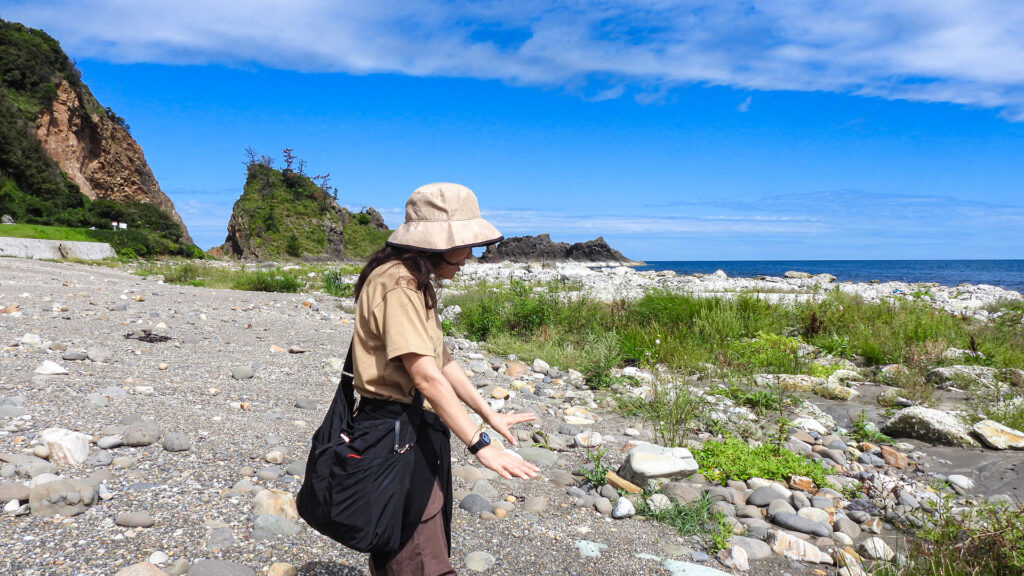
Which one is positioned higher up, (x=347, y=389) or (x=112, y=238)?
(x=112, y=238)

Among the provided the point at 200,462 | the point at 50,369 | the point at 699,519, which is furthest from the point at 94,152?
the point at 699,519

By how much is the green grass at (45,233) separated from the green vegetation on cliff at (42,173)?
1.85ft

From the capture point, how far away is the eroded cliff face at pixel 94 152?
127 feet

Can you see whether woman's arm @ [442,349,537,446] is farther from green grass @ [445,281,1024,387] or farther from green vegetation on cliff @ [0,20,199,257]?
green vegetation on cliff @ [0,20,199,257]

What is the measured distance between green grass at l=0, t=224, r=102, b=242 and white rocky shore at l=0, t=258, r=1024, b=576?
20.5 metres

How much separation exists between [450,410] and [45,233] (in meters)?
28.8

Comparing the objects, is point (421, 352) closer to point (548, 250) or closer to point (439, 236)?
point (439, 236)

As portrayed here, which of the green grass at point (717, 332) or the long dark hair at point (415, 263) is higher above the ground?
the long dark hair at point (415, 263)

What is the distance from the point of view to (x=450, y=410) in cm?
189

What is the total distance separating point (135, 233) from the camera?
29.5 m

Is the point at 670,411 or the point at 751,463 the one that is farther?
the point at 670,411

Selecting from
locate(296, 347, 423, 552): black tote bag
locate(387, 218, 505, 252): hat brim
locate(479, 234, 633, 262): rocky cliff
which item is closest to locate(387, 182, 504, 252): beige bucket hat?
locate(387, 218, 505, 252): hat brim

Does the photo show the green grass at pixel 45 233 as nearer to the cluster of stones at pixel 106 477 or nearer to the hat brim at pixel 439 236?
the cluster of stones at pixel 106 477

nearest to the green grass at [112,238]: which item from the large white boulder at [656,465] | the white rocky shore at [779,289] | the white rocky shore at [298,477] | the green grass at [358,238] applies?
the green grass at [358,238]
